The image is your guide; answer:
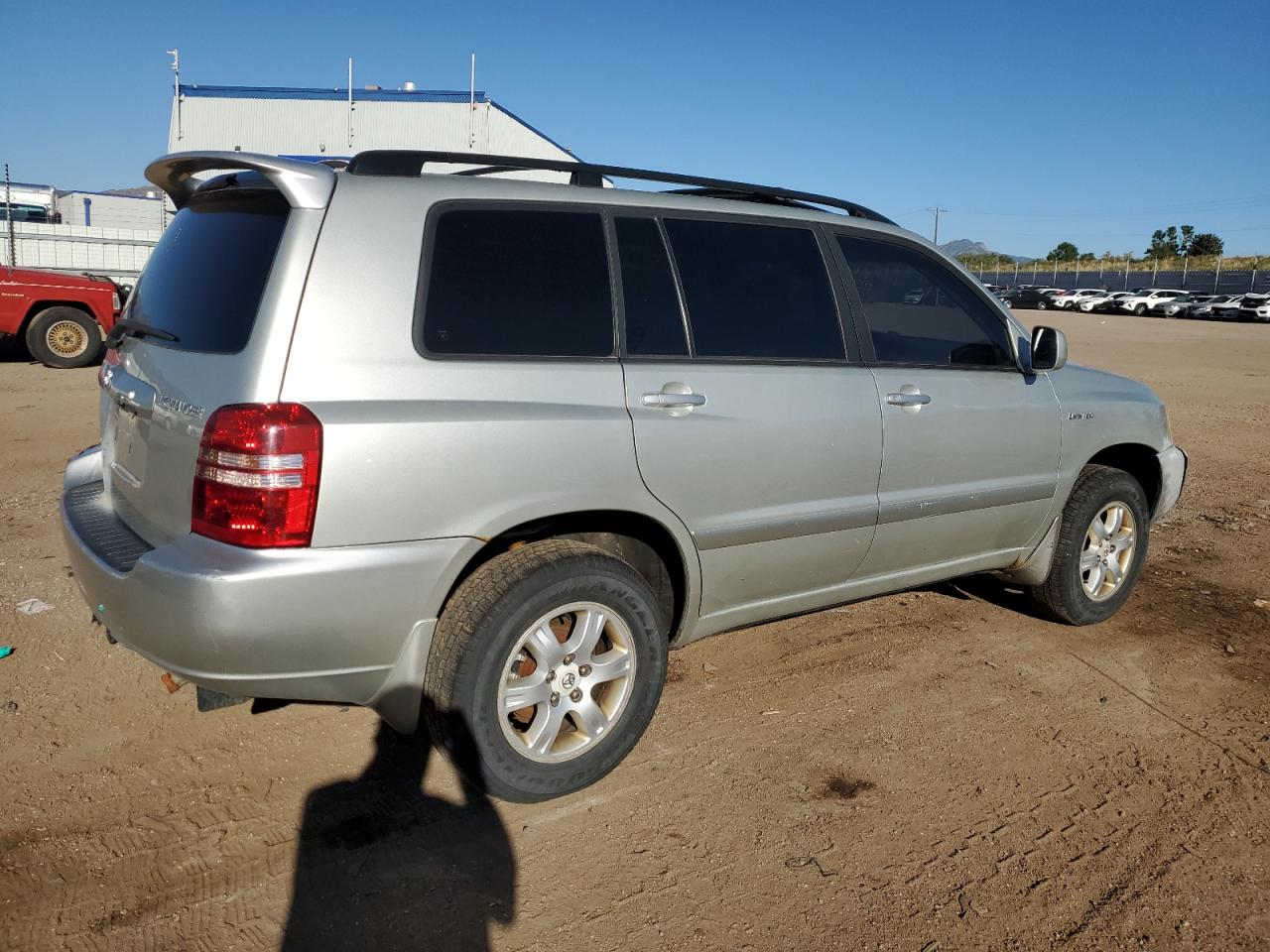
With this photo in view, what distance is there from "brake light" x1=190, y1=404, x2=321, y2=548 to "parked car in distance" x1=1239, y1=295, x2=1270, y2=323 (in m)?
48.9

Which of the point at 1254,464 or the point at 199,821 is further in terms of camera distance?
the point at 1254,464

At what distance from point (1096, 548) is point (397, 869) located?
347 centimetres

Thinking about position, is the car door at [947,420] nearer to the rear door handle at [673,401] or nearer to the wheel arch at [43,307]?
the rear door handle at [673,401]

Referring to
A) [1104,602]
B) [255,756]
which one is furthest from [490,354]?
[1104,602]

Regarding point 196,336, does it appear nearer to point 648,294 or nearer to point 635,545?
point 648,294

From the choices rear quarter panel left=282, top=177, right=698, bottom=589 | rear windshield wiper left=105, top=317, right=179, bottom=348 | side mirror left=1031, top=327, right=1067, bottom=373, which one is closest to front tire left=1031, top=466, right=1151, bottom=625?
side mirror left=1031, top=327, right=1067, bottom=373

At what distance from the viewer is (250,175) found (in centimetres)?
299

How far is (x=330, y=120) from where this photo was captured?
2881 centimetres

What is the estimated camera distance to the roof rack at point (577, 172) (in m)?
2.92

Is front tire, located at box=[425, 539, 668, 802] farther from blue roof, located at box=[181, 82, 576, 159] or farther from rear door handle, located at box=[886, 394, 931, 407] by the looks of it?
blue roof, located at box=[181, 82, 576, 159]

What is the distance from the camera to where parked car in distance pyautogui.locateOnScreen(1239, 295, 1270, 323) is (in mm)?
42750

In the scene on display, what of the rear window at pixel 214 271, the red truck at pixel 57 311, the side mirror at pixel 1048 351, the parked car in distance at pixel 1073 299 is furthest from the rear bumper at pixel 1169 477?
the parked car in distance at pixel 1073 299

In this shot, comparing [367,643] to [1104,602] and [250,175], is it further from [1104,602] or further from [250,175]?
[1104,602]

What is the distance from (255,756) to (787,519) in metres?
1.95
